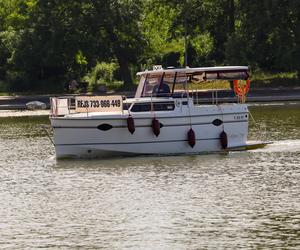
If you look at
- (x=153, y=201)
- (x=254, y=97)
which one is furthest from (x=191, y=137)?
(x=254, y=97)

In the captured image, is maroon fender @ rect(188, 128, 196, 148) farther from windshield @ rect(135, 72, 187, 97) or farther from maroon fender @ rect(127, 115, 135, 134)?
maroon fender @ rect(127, 115, 135, 134)

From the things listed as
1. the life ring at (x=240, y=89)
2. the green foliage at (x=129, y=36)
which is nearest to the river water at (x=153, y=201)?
the life ring at (x=240, y=89)

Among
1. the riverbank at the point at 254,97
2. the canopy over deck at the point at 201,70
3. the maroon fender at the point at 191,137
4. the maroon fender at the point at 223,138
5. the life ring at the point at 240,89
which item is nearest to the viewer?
the maroon fender at the point at 191,137

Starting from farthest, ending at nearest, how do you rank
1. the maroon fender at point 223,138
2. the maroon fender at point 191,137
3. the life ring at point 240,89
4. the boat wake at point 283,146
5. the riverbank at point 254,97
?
the riverbank at point 254,97 → the life ring at point 240,89 → the maroon fender at point 223,138 → the boat wake at point 283,146 → the maroon fender at point 191,137

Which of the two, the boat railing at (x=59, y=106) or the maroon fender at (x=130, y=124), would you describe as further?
the boat railing at (x=59, y=106)

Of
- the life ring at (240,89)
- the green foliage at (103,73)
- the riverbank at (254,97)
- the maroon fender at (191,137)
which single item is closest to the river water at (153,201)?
the maroon fender at (191,137)

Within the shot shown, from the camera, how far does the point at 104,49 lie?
78.2m

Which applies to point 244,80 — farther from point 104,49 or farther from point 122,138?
point 104,49

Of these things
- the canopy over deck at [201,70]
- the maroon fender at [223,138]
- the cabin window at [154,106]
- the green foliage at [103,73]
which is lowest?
the maroon fender at [223,138]

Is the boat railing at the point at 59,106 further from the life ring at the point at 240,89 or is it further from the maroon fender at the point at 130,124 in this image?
the life ring at the point at 240,89

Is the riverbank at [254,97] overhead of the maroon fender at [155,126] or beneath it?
beneath

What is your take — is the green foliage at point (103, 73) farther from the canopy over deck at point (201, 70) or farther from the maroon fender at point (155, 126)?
the maroon fender at point (155, 126)

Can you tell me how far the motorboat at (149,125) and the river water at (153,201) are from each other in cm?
68

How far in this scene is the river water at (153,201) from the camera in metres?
22.5
